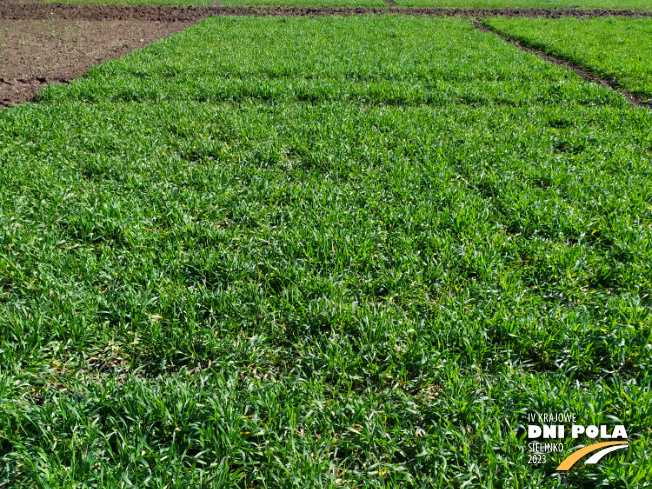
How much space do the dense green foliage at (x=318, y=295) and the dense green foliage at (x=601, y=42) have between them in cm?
325

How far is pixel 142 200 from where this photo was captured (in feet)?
13.9

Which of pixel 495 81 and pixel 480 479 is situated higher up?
pixel 495 81

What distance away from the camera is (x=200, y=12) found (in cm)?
1809

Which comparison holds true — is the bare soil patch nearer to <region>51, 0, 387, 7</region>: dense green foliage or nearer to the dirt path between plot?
the dirt path between plot

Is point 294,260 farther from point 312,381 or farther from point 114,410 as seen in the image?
point 114,410

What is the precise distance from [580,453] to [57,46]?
14.7 meters

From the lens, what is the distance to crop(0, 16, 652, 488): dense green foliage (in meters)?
2.06

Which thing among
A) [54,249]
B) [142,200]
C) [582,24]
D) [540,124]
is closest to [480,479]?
[54,249]

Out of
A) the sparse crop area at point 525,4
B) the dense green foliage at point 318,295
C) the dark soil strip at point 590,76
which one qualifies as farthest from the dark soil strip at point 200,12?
the dense green foliage at point 318,295

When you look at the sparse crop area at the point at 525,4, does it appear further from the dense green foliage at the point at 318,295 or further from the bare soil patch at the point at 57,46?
the dense green foliage at the point at 318,295

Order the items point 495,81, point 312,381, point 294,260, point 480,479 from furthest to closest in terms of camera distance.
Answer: point 495,81
point 294,260
point 312,381
point 480,479

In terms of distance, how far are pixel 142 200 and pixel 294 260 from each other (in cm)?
188

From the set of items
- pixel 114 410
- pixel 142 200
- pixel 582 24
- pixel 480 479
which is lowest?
pixel 480 479

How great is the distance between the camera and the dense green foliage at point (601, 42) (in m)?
8.73
